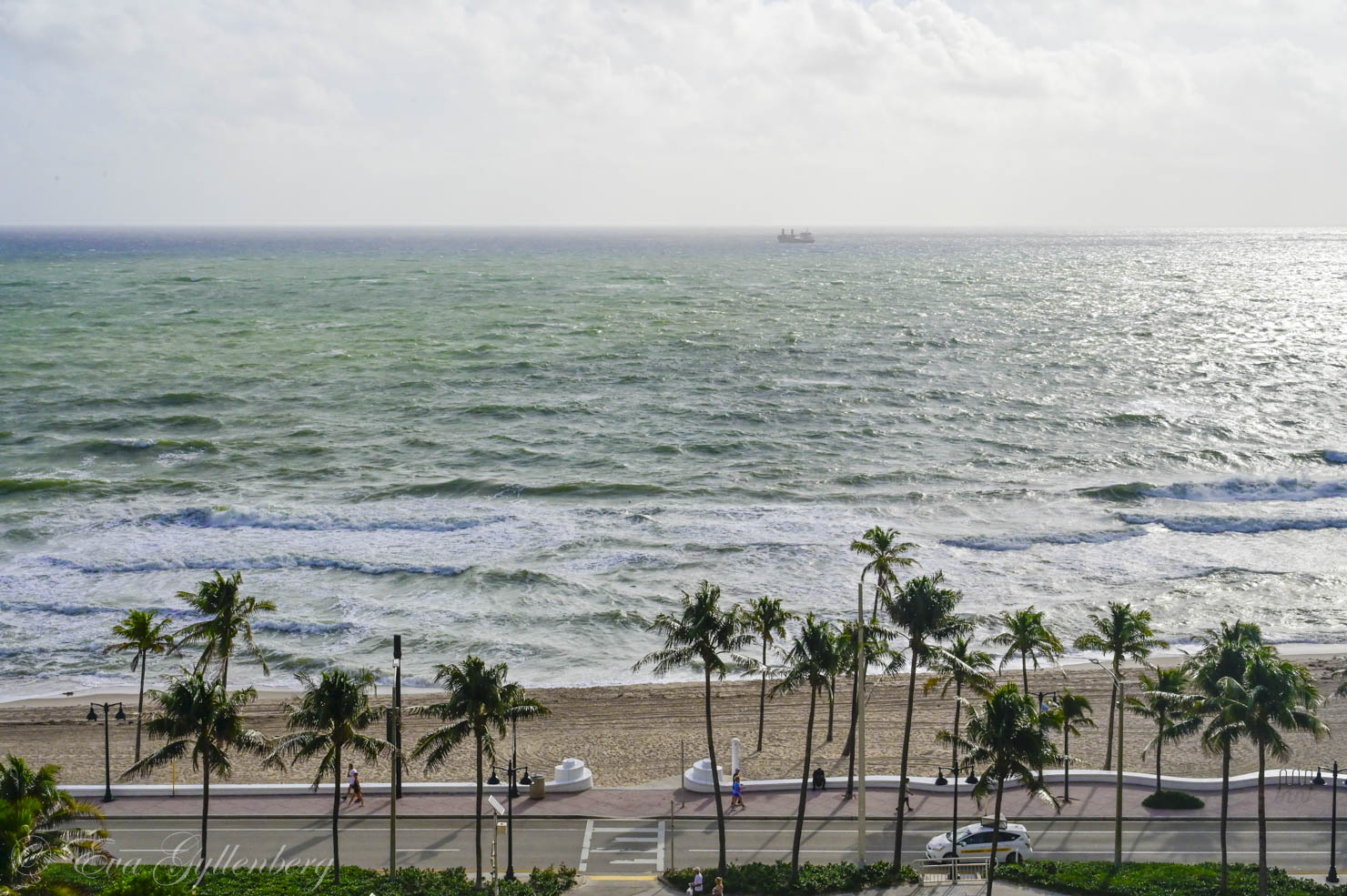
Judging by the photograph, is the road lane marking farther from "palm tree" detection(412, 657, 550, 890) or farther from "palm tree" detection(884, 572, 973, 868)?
"palm tree" detection(884, 572, 973, 868)

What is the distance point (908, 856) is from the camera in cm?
3403

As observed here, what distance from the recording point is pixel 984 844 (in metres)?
33.3

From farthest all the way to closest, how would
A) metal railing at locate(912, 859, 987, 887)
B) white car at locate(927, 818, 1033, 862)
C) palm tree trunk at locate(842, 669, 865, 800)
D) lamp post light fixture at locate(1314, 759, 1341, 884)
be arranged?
palm tree trunk at locate(842, 669, 865, 800) → white car at locate(927, 818, 1033, 862) → metal railing at locate(912, 859, 987, 887) → lamp post light fixture at locate(1314, 759, 1341, 884)

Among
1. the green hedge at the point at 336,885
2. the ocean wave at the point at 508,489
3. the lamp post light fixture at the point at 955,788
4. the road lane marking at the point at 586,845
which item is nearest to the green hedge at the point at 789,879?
the lamp post light fixture at the point at 955,788

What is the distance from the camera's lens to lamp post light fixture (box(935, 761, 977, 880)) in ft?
107

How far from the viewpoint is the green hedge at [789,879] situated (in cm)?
3147

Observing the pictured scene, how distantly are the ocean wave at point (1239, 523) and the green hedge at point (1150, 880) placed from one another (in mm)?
42998

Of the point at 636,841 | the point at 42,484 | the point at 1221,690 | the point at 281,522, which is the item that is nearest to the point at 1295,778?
the point at 1221,690

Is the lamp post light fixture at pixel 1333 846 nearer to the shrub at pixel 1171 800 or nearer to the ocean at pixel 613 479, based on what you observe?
the shrub at pixel 1171 800

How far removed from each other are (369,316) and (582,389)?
6400 cm

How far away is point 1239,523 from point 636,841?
53.8 m

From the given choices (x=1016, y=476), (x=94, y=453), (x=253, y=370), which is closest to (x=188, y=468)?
(x=94, y=453)

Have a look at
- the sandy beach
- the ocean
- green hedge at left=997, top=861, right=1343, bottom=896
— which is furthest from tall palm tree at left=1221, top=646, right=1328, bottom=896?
the ocean

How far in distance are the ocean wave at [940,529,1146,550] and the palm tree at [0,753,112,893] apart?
53328 mm
